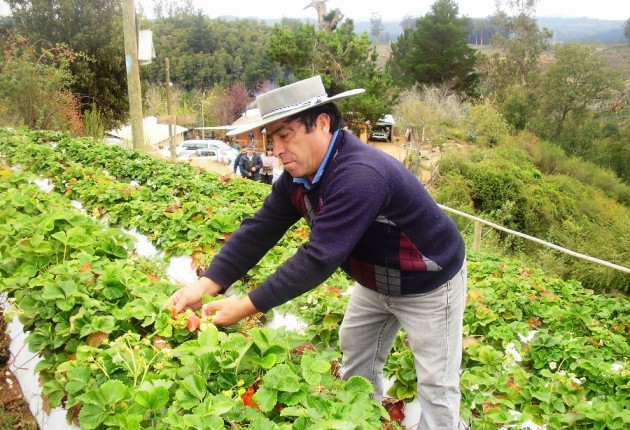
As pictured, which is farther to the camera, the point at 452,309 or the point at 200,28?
the point at 200,28

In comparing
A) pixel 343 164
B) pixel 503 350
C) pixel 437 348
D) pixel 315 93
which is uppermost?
pixel 315 93

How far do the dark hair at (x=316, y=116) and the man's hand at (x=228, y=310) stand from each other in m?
0.74

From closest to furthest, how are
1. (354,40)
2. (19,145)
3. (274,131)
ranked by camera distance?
1. (274,131)
2. (19,145)
3. (354,40)

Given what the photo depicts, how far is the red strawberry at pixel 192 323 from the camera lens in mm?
2242

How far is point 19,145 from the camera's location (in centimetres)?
833

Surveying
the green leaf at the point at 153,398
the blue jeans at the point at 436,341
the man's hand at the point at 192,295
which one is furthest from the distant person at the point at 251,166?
the green leaf at the point at 153,398

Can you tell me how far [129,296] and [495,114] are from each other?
102 feet

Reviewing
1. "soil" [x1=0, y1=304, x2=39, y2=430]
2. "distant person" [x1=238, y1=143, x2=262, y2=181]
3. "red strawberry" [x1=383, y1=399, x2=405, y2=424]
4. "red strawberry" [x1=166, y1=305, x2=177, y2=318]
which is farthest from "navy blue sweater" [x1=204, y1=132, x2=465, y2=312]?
"distant person" [x1=238, y1=143, x2=262, y2=181]

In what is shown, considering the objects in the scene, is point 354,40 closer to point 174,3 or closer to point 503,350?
point 503,350

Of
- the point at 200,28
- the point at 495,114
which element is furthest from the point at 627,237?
the point at 200,28

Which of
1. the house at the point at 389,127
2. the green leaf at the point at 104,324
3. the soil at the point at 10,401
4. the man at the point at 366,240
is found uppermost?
the man at the point at 366,240

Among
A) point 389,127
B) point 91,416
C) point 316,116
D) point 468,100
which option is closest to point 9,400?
point 91,416

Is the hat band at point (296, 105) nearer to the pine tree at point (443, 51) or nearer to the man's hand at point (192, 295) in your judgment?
the man's hand at point (192, 295)

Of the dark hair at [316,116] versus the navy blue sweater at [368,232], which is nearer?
the navy blue sweater at [368,232]
